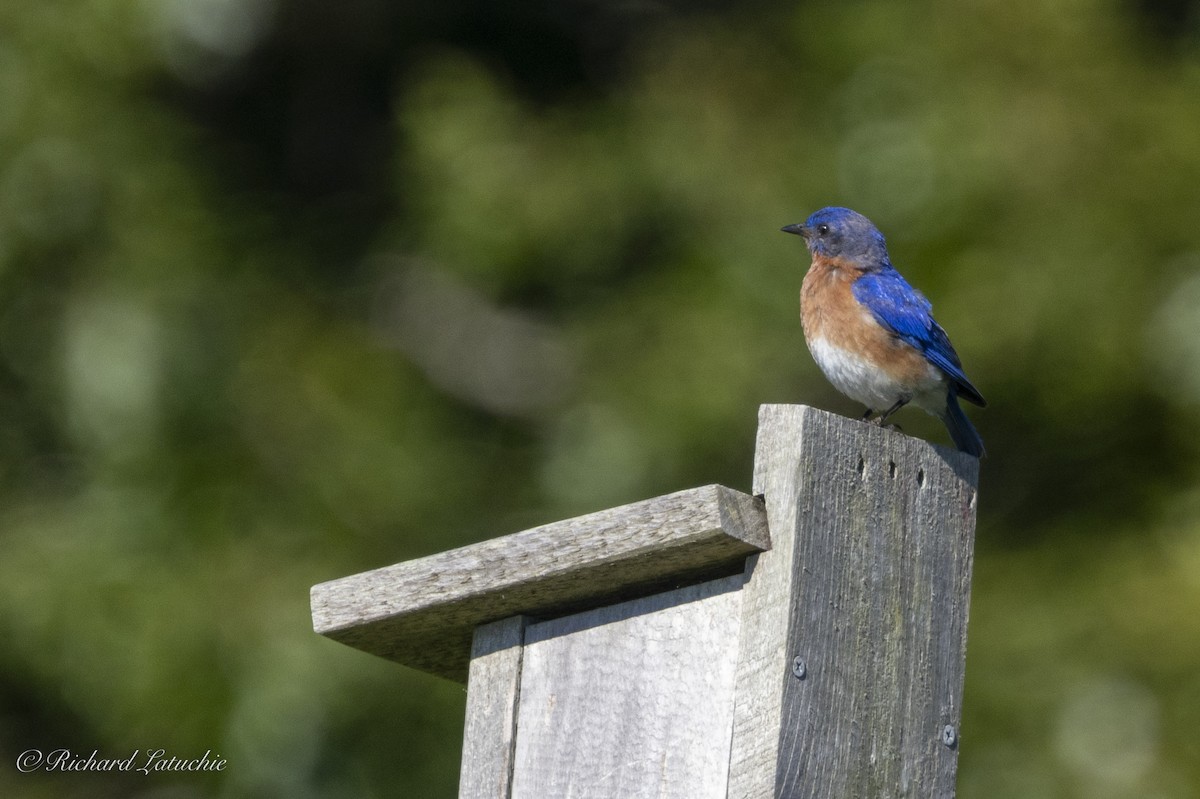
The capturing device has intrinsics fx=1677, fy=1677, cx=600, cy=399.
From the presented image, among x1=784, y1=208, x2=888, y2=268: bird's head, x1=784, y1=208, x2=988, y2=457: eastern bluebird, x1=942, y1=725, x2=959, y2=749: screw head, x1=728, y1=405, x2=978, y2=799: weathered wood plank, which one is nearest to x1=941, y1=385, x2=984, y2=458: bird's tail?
x1=784, y1=208, x2=988, y2=457: eastern bluebird

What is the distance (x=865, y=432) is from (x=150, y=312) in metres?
5.33

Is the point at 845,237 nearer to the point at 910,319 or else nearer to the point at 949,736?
the point at 910,319

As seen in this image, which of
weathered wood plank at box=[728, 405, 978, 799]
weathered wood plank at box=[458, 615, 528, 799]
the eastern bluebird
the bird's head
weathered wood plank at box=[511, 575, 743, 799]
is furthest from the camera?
the bird's head

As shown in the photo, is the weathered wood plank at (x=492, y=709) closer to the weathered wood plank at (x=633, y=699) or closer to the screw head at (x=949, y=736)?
the weathered wood plank at (x=633, y=699)

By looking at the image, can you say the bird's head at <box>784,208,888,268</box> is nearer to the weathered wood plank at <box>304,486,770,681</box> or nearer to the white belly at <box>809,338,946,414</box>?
the white belly at <box>809,338,946,414</box>

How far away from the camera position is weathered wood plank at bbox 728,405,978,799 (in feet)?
9.27

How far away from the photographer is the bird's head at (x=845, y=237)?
5.22 metres

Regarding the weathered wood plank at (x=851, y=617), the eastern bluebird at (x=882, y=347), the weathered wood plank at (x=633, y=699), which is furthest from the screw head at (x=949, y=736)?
the eastern bluebird at (x=882, y=347)

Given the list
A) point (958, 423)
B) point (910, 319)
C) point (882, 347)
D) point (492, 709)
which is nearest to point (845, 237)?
point (910, 319)

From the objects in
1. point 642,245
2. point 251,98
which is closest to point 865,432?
point 642,245

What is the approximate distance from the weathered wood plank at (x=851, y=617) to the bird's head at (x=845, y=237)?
2.14 meters

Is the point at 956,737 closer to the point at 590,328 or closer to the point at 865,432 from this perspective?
the point at 865,432

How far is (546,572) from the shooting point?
10.2 feet

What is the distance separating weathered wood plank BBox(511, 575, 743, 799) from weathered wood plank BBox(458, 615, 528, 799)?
22 millimetres
